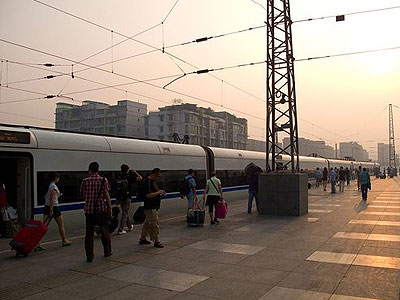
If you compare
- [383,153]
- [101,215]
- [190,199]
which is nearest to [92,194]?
[101,215]

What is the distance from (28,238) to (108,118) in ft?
268

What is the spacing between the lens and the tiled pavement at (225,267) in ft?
16.6

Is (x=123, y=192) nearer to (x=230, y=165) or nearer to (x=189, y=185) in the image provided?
(x=189, y=185)

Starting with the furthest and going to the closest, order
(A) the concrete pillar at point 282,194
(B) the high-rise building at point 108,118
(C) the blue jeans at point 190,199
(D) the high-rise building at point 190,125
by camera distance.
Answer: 1. (D) the high-rise building at point 190,125
2. (B) the high-rise building at point 108,118
3. (A) the concrete pillar at point 282,194
4. (C) the blue jeans at point 190,199

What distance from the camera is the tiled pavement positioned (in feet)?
16.6

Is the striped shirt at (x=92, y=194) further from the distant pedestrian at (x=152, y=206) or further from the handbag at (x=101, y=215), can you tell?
the distant pedestrian at (x=152, y=206)

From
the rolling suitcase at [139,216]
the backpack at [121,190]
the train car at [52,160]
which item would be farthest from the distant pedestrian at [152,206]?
the train car at [52,160]

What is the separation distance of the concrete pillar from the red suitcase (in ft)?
26.4

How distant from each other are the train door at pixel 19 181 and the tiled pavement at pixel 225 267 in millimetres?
1509

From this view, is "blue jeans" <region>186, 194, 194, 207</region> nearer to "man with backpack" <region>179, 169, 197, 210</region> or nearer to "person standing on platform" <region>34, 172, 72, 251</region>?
"man with backpack" <region>179, 169, 197, 210</region>

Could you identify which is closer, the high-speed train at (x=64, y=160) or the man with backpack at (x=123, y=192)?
the high-speed train at (x=64, y=160)

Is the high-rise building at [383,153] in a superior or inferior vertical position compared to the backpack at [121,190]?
superior

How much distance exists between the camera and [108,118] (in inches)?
3396

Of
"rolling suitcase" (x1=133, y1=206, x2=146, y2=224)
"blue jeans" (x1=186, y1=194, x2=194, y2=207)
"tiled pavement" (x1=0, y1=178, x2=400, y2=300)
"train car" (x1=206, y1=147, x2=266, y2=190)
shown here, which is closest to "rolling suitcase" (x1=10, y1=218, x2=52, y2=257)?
"tiled pavement" (x1=0, y1=178, x2=400, y2=300)
